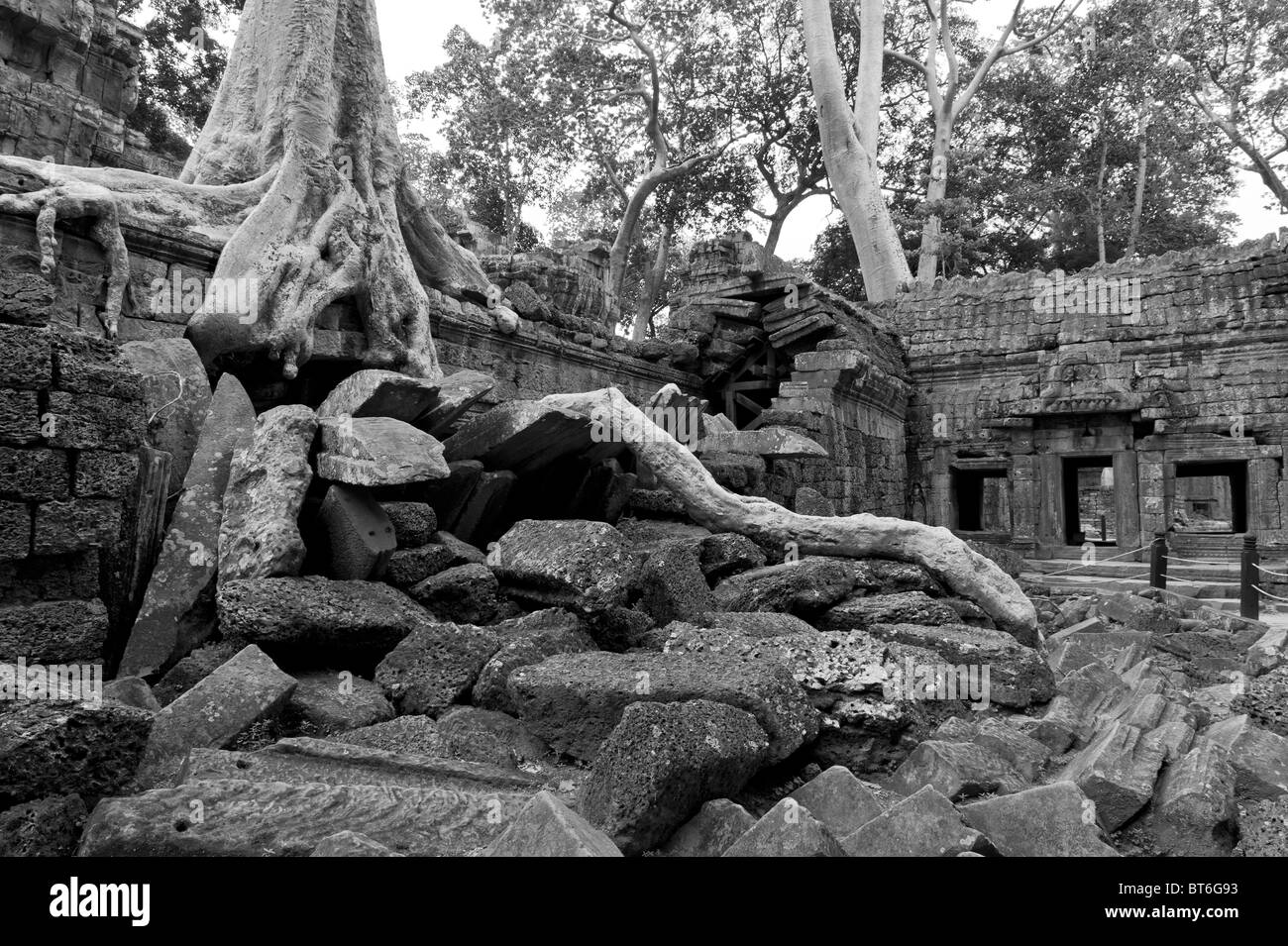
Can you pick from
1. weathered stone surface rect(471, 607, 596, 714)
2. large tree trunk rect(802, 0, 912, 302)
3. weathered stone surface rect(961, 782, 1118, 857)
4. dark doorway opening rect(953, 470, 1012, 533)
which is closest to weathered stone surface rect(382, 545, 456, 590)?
weathered stone surface rect(471, 607, 596, 714)

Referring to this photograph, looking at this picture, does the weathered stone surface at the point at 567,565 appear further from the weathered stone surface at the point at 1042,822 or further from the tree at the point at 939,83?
the tree at the point at 939,83

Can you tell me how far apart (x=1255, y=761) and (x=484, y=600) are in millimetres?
3033

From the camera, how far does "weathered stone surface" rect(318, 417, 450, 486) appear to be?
3.70 m

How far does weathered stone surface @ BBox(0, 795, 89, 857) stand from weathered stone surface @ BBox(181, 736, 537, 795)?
29 centimetres

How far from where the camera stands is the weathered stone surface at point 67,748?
219cm

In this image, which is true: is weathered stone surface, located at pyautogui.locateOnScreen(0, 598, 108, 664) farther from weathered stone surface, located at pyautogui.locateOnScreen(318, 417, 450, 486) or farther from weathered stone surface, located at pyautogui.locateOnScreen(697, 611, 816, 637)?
weathered stone surface, located at pyautogui.locateOnScreen(697, 611, 816, 637)

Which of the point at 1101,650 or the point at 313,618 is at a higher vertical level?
the point at 313,618

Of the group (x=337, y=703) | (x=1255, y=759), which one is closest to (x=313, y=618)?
(x=337, y=703)

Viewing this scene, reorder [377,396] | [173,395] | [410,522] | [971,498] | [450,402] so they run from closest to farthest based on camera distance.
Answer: [410,522], [173,395], [377,396], [450,402], [971,498]

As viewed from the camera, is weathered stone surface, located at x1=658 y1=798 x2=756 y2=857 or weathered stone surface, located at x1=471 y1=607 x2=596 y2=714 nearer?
weathered stone surface, located at x1=658 y1=798 x2=756 y2=857

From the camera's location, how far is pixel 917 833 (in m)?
2.24

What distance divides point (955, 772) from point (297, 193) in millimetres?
5287

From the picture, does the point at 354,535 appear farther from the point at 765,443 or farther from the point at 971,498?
the point at 971,498

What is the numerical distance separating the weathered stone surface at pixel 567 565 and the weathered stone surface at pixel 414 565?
250mm
